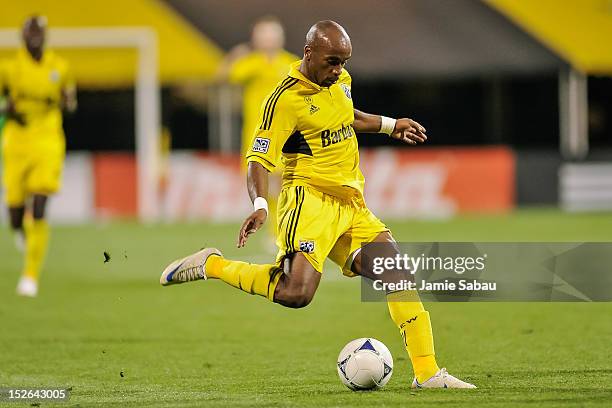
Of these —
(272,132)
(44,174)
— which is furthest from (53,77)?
(272,132)

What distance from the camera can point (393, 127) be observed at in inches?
284

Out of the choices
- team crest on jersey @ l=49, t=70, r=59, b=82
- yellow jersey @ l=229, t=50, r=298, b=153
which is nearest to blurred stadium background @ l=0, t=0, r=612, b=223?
yellow jersey @ l=229, t=50, r=298, b=153

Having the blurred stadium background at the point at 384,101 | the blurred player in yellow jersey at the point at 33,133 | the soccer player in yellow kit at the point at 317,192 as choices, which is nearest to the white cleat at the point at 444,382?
the soccer player in yellow kit at the point at 317,192

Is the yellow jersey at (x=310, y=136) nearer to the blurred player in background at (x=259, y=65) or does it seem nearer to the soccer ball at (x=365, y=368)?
the soccer ball at (x=365, y=368)

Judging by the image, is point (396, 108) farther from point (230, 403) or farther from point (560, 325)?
point (230, 403)

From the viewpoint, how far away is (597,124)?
1057 inches

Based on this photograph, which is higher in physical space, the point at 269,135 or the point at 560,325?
the point at 269,135

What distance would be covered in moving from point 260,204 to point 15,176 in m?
5.74

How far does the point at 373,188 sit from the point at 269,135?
14691mm

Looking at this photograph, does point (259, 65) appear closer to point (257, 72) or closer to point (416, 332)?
point (257, 72)

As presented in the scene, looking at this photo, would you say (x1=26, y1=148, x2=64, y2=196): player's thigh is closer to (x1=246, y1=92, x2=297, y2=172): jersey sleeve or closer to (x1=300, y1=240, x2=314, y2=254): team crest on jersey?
(x1=246, y1=92, x2=297, y2=172): jersey sleeve

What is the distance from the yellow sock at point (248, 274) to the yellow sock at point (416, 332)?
66cm

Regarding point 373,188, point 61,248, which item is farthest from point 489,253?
point 373,188

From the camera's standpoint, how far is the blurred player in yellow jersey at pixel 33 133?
11.7 meters
